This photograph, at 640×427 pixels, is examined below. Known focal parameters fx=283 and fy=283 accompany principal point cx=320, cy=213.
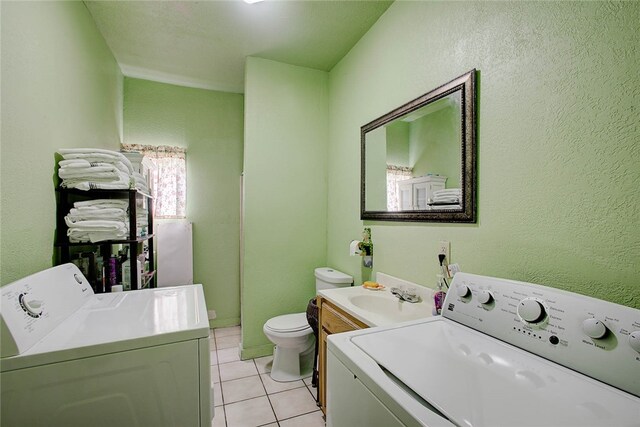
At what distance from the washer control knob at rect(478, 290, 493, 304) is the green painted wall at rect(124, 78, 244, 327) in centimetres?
289

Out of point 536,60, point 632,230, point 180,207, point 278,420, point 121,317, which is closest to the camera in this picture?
point 632,230

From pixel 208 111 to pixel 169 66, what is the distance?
61 cm

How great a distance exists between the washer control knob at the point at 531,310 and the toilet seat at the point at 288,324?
1.68 metres

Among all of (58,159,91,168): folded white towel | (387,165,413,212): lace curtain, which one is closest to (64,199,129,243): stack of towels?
(58,159,91,168): folded white towel

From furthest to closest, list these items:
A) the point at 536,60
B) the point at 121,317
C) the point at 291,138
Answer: the point at 291,138
the point at 121,317
the point at 536,60

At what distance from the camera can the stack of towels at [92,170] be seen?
159 centimetres

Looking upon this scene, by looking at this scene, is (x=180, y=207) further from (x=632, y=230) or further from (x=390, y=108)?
(x=632, y=230)

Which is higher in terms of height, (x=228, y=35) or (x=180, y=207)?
(x=228, y=35)

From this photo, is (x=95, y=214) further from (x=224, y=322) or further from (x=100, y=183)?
(x=224, y=322)

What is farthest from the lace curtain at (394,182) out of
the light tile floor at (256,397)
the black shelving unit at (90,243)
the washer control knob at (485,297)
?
the black shelving unit at (90,243)

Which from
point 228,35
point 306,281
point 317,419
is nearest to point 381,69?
point 228,35

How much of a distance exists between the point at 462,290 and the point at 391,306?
2.13ft

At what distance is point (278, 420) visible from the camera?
1821mm

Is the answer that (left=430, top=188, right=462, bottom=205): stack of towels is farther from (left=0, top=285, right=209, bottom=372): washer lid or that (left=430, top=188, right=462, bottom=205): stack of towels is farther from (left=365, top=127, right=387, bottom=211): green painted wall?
Result: (left=0, top=285, right=209, bottom=372): washer lid
